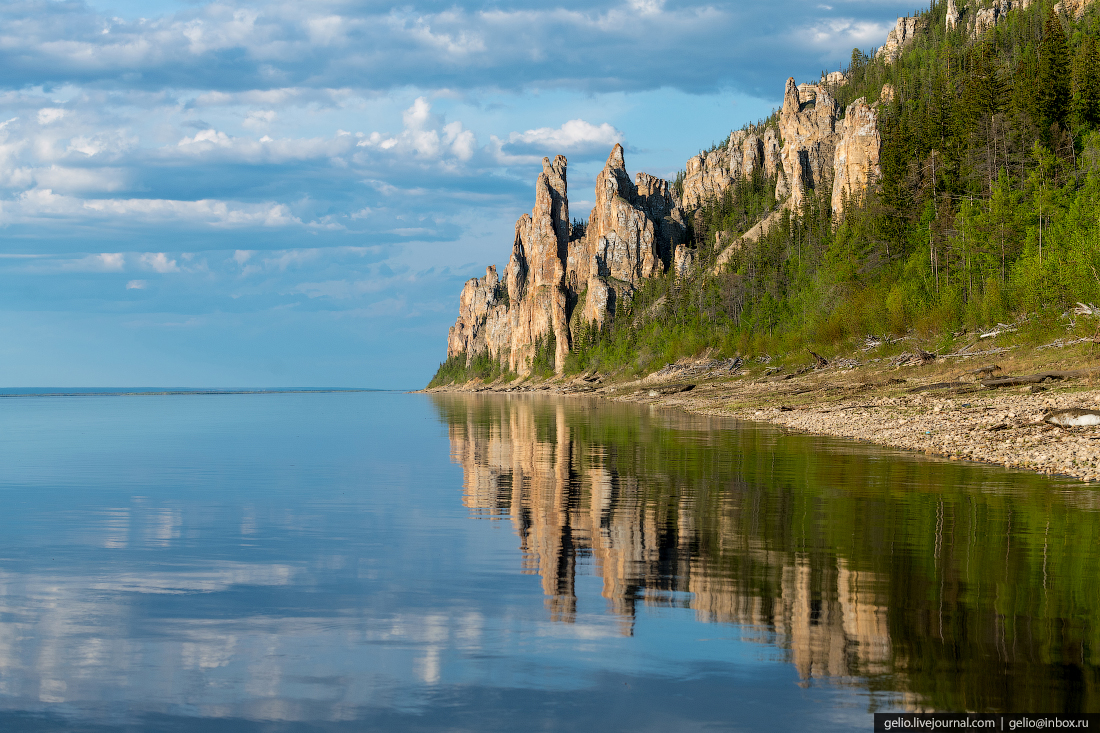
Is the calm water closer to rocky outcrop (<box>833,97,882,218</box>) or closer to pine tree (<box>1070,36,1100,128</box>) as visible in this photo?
pine tree (<box>1070,36,1100,128</box>)

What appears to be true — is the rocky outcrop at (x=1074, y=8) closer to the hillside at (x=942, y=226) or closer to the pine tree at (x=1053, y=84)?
the hillside at (x=942, y=226)

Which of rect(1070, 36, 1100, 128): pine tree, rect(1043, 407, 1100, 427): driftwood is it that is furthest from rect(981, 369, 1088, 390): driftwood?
rect(1070, 36, 1100, 128): pine tree

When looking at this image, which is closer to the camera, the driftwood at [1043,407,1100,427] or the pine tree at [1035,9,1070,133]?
the driftwood at [1043,407,1100,427]

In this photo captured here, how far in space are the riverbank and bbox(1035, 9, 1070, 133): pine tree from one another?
40647mm

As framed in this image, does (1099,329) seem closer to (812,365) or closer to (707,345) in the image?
(812,365)

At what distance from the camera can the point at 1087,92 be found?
89750 millimetres

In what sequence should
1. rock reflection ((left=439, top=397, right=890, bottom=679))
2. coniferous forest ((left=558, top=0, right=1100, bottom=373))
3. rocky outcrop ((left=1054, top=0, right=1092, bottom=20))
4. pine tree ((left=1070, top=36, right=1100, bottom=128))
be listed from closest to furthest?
rock reflection ((left=439, top=397, right=890, bottom=679))
coniferous forest ((left=558, top=0, right=1100, bottom=373))
pine tree ((left=1070, top=36, right=1100, bottom=128))
rocky outcrop ((left=1054, top=0, right=1092, bottom=20))

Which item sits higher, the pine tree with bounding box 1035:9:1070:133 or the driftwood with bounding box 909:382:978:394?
the pine tree with bounding box 1035:9:1070:133

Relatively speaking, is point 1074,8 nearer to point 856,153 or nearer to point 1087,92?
point 856,153

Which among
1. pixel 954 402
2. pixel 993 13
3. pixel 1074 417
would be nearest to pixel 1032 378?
pixel 954 402

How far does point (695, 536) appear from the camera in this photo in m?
16.9

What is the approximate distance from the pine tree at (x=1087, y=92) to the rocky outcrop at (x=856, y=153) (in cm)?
3757

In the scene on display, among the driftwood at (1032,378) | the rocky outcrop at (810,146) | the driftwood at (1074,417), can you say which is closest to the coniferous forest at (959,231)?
the driftwood at (1032,378)

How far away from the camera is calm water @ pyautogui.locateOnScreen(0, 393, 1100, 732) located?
8375 mm
